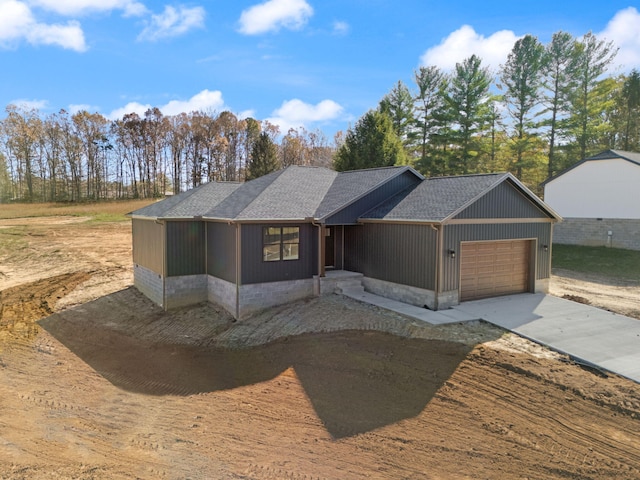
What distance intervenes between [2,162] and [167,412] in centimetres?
4683

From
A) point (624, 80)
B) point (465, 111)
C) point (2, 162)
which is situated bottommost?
point (2, 162)

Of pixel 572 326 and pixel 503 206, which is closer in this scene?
pixel 572 326

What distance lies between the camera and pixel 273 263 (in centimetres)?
1367

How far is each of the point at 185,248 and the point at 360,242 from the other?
610cm

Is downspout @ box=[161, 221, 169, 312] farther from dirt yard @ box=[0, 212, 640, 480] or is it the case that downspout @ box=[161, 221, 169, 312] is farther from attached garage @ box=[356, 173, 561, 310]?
attached garage @ box=[356, 173, 561, 310]

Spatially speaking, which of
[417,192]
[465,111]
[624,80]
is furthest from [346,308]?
[624,80]

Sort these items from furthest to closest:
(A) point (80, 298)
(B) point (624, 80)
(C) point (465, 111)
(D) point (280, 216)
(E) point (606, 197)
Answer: (B) point (624, 80) < (C) point (465, 111) < (E) point (606, 197) < (A) point (80, 298) < (D) point (280, 216)

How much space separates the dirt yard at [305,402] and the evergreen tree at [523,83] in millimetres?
25549

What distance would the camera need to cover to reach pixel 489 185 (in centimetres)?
1331

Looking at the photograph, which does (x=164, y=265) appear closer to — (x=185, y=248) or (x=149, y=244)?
(x=185, y=248)

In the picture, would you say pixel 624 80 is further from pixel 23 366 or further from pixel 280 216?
pixel 23 366

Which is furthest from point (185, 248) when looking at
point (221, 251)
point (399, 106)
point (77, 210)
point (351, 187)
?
point (77, 210)

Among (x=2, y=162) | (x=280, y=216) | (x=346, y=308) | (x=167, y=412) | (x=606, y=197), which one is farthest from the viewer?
(x=2, y=162)

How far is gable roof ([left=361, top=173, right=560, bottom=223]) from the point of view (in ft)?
41.8
